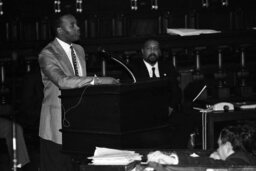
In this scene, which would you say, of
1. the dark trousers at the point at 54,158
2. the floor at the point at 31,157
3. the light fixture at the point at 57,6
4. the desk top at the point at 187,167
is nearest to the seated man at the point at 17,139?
the floor at the point at 31,157

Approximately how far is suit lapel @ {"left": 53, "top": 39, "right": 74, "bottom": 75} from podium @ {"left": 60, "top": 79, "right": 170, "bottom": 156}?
0.39 meters

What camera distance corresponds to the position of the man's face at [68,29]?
5887 millimetres

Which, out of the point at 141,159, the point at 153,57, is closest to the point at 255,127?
the point at 141,159

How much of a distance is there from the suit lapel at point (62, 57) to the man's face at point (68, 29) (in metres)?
0.10

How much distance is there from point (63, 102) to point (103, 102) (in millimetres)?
348

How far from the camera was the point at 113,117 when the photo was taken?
536 cm

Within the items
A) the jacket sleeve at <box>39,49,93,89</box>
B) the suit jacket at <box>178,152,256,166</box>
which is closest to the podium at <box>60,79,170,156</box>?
the jacket sleeve at <box>39,49,93,89</box>

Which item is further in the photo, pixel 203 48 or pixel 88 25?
pixel 88 25

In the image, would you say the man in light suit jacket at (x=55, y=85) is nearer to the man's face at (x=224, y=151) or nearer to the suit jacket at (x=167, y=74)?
the man's face at (x=224, y=151)

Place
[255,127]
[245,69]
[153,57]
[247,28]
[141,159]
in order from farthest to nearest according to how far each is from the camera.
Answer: [247,28], [245,69], [153,57], [255,127], [141,159]

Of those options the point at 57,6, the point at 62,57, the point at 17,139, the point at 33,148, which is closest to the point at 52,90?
the point at 62,57

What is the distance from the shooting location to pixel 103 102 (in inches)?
213

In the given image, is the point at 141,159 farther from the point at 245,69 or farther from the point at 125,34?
the point at 125,34

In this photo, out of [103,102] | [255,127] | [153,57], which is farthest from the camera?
[153,57]
